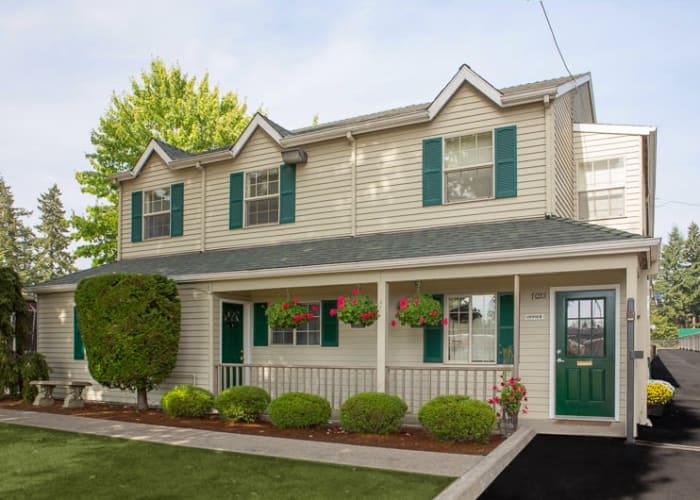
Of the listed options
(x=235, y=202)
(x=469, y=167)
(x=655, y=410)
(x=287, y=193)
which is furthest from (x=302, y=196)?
(x=655, y=410)

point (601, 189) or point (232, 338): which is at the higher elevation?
point (601, 189)

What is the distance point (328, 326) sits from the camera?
11.8 metres

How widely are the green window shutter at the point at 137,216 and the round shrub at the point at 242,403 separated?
678cm

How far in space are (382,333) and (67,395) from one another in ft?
Result: 23.4

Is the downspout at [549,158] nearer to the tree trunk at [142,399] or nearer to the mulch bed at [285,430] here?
the mulch bed at [285,430]

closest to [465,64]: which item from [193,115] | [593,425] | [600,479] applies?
[593,425]

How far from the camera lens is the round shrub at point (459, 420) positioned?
8023 mm

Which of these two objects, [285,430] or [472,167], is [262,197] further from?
[285,430]

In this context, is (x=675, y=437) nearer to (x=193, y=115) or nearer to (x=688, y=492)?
(x=688, y=492)

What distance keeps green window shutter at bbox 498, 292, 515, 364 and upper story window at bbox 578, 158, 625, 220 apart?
3.20 metres

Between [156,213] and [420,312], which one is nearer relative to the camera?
[420,312]

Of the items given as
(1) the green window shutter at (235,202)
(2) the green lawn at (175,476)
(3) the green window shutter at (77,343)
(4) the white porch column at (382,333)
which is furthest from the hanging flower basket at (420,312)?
(3) the green window shutter at (77,343)

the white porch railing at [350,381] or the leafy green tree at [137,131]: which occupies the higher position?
the leafy green tree at [137,131]

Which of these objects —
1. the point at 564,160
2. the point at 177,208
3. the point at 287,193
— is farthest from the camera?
the point at 177,208
